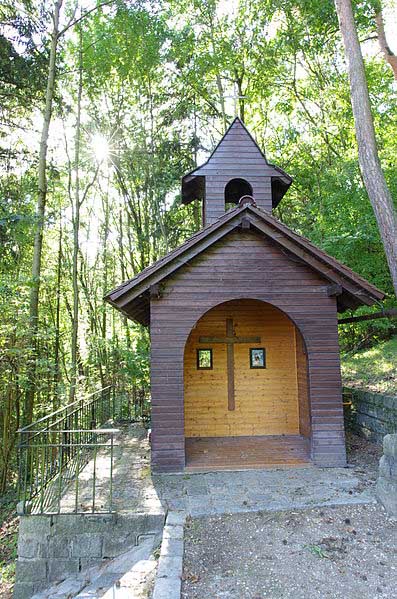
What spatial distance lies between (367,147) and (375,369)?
5089 mm

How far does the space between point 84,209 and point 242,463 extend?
15.1 meters

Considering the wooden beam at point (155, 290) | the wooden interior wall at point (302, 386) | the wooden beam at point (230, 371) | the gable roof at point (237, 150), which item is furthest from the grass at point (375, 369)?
the gable roof at point (237, 150)

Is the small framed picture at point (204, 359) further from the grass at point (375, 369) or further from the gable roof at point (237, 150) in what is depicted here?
the gable roof at point (237, 150)

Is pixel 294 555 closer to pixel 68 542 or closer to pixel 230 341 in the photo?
pixel 68 542

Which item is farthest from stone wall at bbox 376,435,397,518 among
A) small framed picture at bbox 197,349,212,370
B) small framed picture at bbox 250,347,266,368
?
small framed picture at bbox 197,349,212,370

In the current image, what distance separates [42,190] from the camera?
9539 mm

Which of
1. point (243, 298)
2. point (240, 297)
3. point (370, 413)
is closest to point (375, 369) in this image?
point (370, 413)

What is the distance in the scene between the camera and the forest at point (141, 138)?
990cm

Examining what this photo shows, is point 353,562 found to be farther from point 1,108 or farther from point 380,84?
point 380,84

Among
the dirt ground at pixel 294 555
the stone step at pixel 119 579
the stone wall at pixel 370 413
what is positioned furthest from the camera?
the stone wall at pixel 370 413

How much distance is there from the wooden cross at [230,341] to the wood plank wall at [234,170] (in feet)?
7.79

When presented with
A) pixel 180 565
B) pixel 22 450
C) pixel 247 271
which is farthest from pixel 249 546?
pixel 247 271

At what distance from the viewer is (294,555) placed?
12.7 ft

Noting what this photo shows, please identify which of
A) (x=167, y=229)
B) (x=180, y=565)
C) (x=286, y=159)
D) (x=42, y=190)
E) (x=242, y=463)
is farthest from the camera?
(x=286, y=159)
